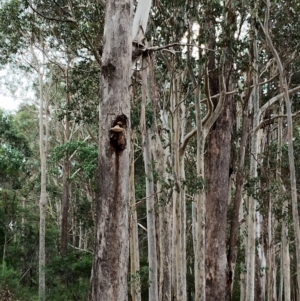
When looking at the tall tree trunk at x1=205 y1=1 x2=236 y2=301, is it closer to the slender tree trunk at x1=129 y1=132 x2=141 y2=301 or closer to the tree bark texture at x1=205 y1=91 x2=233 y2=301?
the tree bark texture at x1=205 y1=91 x2=233 y2=301

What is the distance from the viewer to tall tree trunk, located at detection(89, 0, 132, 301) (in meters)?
3.92

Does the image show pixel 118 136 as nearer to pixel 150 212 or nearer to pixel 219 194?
pixel 219 194

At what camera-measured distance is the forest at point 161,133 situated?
432cm

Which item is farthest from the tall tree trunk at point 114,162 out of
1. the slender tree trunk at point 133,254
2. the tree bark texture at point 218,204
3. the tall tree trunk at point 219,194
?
the slender tree trunk at point 133,254

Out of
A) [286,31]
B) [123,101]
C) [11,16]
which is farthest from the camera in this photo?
[11,16]

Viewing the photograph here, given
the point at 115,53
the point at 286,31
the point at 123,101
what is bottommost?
the point at 123,101

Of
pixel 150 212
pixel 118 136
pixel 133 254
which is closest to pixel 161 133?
pixel 150 212

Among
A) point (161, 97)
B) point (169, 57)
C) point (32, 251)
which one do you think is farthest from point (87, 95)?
point (32, 251)

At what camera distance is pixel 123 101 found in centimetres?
429

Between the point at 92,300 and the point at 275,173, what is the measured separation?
10786mm

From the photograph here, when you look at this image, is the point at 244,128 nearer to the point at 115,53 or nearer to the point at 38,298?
the point at 115,53

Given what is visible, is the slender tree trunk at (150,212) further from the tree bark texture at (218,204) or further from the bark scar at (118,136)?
the bark scar at (118,136)

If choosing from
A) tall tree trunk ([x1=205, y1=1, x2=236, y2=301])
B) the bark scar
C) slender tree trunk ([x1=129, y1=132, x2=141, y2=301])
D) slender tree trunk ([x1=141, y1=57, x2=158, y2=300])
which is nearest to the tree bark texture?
tall tree trunk ([x1=205, y1=1, x2=236, y2=301])

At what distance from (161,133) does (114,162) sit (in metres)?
7.93
